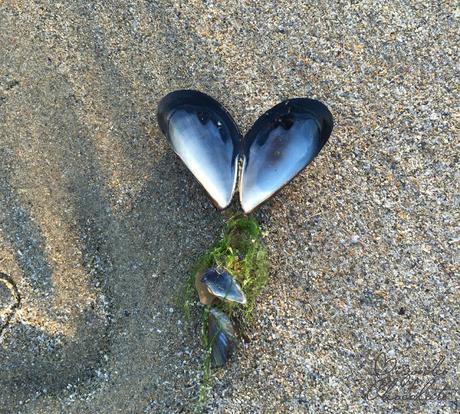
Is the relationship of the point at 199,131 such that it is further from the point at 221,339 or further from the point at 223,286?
the point at 221,339

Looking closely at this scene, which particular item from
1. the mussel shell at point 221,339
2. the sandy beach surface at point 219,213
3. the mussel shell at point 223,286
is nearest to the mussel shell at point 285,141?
the sandy beach surface at point 219,213

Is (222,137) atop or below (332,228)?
atop

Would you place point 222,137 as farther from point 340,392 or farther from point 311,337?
point 340,392

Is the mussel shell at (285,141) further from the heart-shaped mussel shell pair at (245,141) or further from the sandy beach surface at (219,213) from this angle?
the sandy beach surface at (219,213)

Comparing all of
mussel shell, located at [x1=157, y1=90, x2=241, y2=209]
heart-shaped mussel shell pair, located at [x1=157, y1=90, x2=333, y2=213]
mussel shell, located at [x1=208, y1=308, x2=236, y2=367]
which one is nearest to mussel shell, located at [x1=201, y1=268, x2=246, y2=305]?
mussel shell, located at [x1=208, y1=308, x2=236, y2=367]

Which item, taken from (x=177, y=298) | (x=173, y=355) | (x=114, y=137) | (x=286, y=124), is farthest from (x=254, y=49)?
(x=173, y=355)
